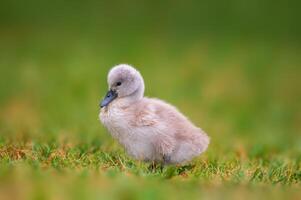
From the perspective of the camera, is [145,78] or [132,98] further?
[145,78]

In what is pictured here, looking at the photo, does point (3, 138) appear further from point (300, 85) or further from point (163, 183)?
point (300, 85)

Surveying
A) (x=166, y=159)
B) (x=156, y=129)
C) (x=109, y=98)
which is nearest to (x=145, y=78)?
(x=109, y=98)

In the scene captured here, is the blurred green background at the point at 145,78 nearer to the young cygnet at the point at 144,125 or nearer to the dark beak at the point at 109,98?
the young cygnet at the point at 144,125

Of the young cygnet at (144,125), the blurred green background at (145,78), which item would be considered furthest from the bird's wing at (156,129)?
the blurred green background at (145,78)

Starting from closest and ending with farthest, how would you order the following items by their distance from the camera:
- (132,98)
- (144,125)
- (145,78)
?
1. (144,125)
2. (132,98)
3. (145,78)

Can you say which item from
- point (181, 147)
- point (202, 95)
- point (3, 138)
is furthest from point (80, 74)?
point (181, 147)

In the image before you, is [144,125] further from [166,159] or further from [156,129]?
[166,159]
